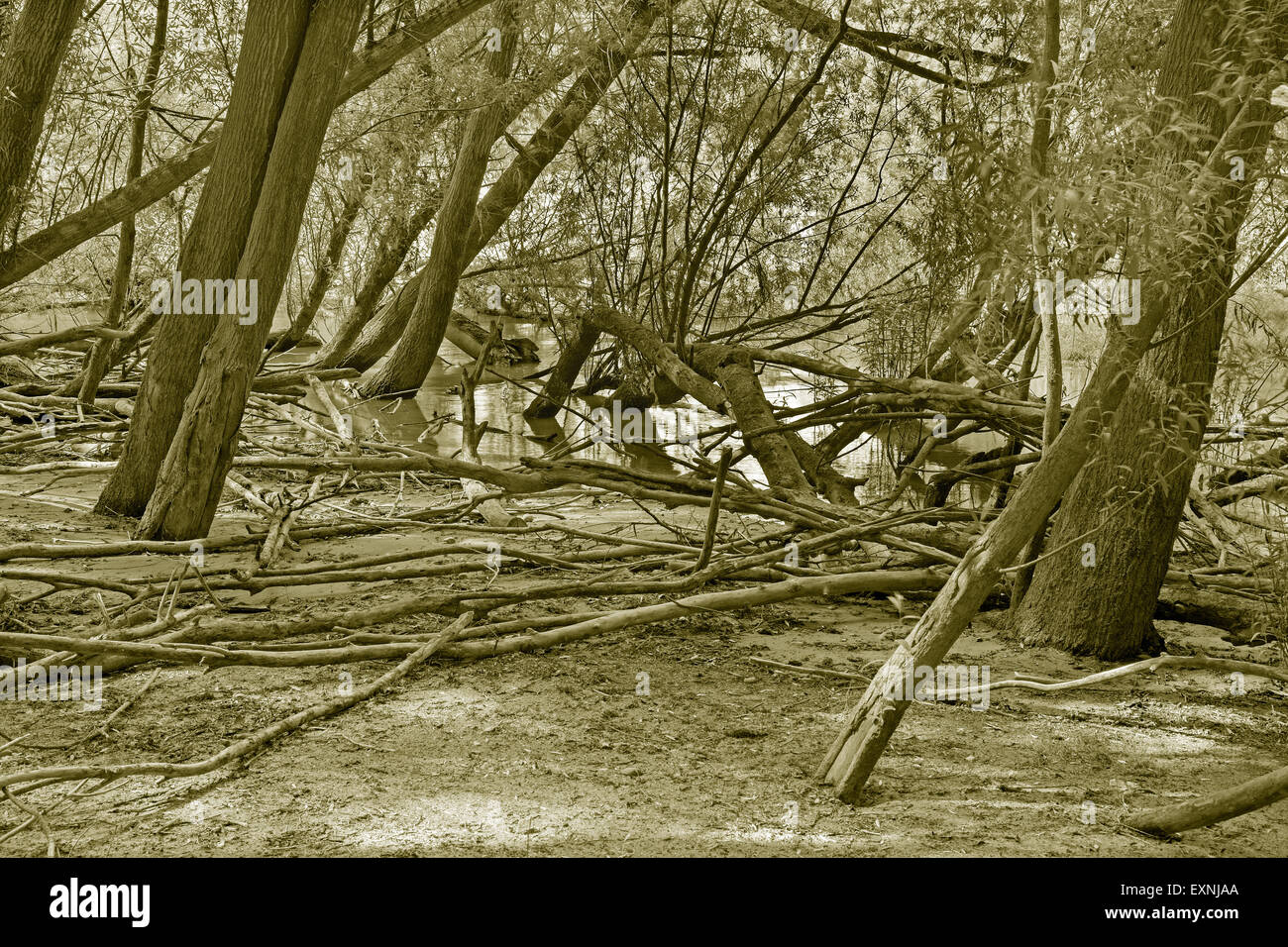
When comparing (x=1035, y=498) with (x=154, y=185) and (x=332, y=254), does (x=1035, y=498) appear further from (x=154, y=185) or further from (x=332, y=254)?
(x=332, y=254)

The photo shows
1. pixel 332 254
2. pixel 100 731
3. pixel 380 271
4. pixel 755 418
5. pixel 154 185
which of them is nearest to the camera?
pixel 100 731

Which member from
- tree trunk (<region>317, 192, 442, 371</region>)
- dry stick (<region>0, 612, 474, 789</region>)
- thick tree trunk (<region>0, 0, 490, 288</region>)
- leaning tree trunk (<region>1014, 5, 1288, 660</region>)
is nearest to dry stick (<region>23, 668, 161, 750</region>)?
dry stick (<region>0, 612, 474, 789</region>)

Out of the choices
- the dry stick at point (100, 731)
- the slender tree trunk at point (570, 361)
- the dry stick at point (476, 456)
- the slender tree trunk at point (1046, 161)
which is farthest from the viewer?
the slender tree trunk at point (570, 361)

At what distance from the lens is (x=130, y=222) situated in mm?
7477

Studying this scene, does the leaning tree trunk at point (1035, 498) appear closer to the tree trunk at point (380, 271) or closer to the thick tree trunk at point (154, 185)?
the thick tree trunk at point (154, 185)

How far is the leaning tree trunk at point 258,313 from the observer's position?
562 centimetres

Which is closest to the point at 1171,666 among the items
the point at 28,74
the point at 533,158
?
the point at 28,74

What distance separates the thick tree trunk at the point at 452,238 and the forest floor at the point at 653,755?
6804mm

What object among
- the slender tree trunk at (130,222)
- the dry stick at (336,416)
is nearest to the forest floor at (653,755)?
the dry stick at (336,416)

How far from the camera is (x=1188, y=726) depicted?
388 centimetres

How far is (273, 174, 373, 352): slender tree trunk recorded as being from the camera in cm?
1102

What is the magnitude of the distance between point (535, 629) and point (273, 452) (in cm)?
359

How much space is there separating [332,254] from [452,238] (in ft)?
4.26
